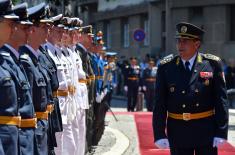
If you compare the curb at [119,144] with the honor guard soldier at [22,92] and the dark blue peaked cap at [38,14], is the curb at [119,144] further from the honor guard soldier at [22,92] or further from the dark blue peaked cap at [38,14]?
the honor guard soldier at [22,92]

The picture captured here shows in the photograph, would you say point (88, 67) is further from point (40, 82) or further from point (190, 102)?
point (40, 82)

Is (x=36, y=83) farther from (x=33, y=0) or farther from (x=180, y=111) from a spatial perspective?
(x=33, y=0)

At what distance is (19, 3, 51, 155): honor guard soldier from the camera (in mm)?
6164

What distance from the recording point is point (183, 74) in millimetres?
7188

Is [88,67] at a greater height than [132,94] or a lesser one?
greater

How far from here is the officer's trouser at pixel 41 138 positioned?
19.7 ft

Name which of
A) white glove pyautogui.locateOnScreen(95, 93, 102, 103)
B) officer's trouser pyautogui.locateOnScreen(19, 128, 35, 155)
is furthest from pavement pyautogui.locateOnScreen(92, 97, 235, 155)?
officer's trouser pyautogui.locateOnScreen(19, 128, 35, 155)

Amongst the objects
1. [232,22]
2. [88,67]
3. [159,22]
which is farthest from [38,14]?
[159,22]

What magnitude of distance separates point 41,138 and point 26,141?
0.49 m

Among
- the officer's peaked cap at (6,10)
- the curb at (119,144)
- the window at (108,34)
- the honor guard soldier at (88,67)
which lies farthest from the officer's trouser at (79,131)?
the window at (108,34)

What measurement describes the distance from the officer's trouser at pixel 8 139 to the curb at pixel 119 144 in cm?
697

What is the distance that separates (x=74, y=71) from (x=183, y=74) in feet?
7.55

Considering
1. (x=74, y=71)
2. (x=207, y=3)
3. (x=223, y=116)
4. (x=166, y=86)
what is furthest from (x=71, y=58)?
(x=207, y=3)

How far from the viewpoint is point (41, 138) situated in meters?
6.14
